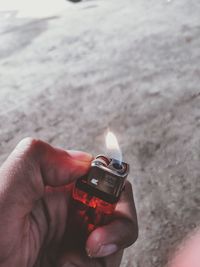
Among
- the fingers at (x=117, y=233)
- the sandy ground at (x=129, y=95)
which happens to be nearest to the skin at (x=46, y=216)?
the fingers at (x=117, y=233)

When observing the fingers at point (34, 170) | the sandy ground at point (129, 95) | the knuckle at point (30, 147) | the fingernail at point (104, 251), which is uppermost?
the knuckle at point (30, 147)

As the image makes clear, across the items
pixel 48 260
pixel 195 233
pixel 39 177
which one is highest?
pixel 39 177

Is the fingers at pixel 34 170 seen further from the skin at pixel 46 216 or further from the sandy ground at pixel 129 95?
the sandy ground at pixel 129 95

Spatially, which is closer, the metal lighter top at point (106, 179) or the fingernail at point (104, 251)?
the metal lighter top at point (106, 179)

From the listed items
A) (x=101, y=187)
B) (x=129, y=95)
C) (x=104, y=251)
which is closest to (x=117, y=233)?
(x=104, y=251)

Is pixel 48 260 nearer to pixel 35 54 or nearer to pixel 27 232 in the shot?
pixel 27 232

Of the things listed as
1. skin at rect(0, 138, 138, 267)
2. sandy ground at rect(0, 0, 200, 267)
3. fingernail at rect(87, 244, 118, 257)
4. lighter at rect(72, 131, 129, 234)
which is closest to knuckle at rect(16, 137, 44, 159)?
skin at rect(0, 138, 138, 267)

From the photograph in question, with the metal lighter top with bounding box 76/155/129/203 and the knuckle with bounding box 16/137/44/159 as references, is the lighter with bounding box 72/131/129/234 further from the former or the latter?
the knuckle with bounding box 16/137/44/159

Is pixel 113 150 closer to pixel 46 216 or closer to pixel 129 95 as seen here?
pixel 46 216

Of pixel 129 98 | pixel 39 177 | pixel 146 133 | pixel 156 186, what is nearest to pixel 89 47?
pixel 129 98
